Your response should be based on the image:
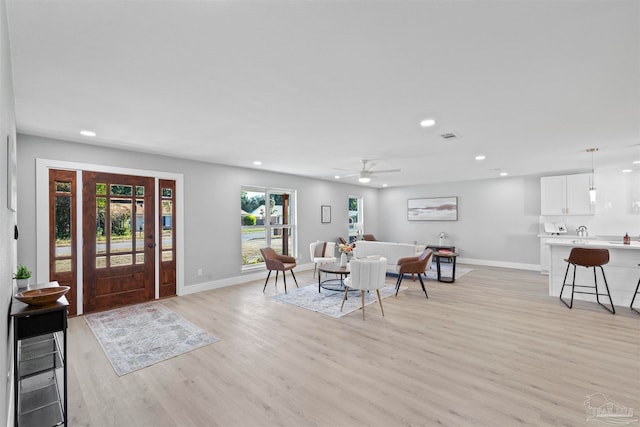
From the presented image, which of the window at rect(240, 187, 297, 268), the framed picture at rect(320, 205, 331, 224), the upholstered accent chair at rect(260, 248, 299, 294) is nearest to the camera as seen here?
the upholstered accent chair at rect(260, 248, 299, 294)

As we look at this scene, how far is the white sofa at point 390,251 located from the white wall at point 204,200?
5.29ft

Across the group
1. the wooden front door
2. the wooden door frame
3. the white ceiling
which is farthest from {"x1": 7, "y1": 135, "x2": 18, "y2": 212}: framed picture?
the wooden front door

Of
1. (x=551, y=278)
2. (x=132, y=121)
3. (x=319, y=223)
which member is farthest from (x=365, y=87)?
(x=319, y=223)

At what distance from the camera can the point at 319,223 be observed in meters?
7.76

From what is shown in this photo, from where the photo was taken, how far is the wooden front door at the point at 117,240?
4.09m

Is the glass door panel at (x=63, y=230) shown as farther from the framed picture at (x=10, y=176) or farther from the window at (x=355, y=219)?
the window at (x=355, y=219)

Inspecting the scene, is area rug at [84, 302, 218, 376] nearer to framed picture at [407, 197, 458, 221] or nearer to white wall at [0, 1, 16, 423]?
white wall at [0, 1, 16, 423]

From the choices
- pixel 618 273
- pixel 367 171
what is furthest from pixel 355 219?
pixel 618 273

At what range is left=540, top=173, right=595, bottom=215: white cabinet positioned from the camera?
630 cm

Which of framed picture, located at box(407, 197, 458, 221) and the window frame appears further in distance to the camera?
the window frame

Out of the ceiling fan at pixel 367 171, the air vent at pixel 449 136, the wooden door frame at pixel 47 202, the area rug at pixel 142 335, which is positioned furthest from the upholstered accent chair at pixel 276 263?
the air vent at pixel 449 136

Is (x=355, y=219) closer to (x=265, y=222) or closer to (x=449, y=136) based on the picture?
(x=265, y=222)

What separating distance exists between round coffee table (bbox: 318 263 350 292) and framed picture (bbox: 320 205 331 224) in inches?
83.5

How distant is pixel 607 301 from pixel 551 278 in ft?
2.37
